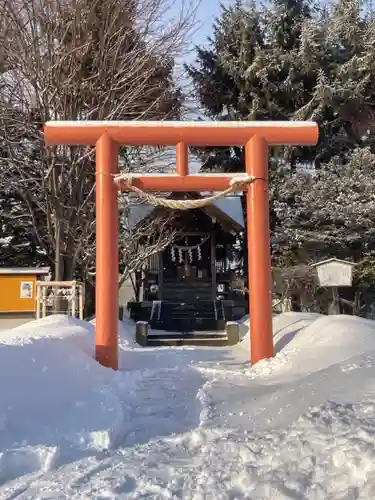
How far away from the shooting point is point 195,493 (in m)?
2.89

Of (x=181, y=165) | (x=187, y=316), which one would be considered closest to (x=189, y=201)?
(x=181, y=165)

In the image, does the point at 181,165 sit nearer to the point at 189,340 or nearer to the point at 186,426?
the point at 186,426

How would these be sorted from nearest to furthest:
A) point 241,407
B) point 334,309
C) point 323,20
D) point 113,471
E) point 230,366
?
point 113,471, point 241,407, point 230,366, point 334,309, point 323,20

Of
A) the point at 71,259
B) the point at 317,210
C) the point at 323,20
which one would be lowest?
the point at 71,259

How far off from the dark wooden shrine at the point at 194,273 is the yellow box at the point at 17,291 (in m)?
3.52

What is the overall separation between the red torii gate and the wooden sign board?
12.5ft

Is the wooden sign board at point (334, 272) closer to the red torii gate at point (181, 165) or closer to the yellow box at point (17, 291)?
the red torii gate at point (181, 165)

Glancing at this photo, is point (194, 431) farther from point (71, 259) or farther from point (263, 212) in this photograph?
point (71, 259)

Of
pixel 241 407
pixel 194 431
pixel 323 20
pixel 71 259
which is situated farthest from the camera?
pixel 323 20

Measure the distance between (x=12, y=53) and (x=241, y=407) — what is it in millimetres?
11784

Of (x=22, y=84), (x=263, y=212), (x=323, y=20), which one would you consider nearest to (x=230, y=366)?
(x=263, y=212)

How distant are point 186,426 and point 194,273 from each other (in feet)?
44.7

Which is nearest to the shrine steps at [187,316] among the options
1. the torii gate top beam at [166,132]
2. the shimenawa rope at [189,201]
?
the shimenawa rope at [189,201]

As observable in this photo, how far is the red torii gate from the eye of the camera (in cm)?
779
